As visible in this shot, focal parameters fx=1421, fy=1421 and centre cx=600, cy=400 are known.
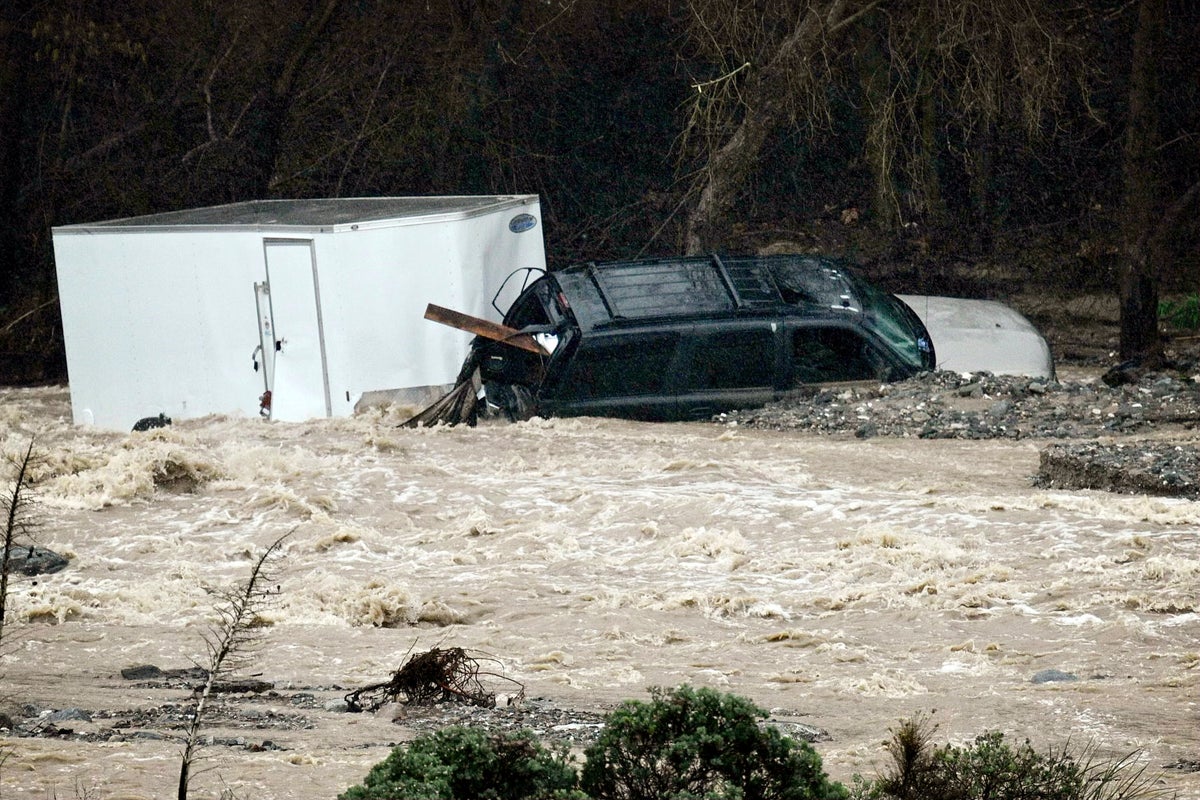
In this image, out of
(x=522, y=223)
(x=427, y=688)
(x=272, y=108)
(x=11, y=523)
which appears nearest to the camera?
(x=11, y=523)

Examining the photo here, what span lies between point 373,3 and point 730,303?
11.2 m

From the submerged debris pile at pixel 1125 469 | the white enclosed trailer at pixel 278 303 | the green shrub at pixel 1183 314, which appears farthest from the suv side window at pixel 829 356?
the green shrub at pixel 1183 314

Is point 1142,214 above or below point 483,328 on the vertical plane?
above

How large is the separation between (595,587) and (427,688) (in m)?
2.89

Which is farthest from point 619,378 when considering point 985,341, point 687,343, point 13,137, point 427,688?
point 13,137

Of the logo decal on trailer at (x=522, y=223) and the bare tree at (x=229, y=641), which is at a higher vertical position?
the logo decal on trailer at (x=522, y=223)

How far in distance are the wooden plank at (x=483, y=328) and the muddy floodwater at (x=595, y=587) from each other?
850mm

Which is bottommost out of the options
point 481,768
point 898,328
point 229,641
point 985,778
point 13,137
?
point 985,778

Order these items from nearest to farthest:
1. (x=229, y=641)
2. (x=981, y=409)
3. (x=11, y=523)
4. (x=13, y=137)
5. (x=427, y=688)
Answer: (x=229, y=641) < (x=11, y=523) < (x=427, y=688) < (x=981, y=409) < (x=13, y=137)

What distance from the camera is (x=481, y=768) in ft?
15.0

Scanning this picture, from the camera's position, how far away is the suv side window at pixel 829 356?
46.1ft

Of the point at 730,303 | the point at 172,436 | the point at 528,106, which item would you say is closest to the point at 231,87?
the point at 528,106

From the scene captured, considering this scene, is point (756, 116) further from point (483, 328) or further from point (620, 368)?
point (483, 328)

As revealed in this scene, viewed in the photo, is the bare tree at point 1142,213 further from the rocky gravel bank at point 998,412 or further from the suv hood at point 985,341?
the rocky gravel bank at point 998,412
